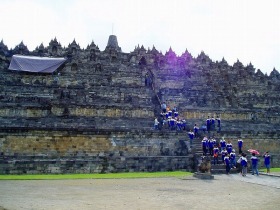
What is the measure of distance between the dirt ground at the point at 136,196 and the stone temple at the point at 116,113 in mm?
4839

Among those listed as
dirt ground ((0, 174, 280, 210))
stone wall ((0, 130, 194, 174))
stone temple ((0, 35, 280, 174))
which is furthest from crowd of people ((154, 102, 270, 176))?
dirt ground ((0, 174, 280, 210))

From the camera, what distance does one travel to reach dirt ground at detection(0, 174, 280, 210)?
801cm

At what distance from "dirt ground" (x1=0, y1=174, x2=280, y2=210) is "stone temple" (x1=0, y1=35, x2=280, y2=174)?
4.84m

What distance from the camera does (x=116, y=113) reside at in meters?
23.4

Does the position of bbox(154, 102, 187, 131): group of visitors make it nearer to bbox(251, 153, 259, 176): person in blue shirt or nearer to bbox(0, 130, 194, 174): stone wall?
bbox(0, 130, 194, 174): stone wall

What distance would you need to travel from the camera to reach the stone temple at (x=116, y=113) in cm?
1734

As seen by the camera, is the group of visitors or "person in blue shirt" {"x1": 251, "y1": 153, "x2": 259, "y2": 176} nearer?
"person in blue shirt" {"x1": 251, "y1": 153, "x2": 259, "y2": 176}

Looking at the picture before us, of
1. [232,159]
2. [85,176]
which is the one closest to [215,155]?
[232,159]

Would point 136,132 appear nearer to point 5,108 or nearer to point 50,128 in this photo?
point 50,128

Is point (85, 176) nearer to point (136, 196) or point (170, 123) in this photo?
point (136, 196)

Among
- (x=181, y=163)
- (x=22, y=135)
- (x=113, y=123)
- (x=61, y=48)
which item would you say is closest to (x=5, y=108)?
(x=22, y=135)

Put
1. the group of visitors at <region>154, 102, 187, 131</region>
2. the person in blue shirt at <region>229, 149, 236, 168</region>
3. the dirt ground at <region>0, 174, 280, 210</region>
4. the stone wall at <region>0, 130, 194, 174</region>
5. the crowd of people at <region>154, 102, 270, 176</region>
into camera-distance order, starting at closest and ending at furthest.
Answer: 1. the dirt ground at <region>0, 174, 280, 210</region>
2. the stone wall at <region>0, 130, 194, 174</region>
3. the crowd of people at <region>154, 102, 270, 176</region>
4. the person in blue shirt at <region>229, 149, 236, 168</region>
5. the group of visitors at <region>154, 102, 187, 131</region>

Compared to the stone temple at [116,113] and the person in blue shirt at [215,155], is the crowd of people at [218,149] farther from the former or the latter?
the stone temple at [116,113]

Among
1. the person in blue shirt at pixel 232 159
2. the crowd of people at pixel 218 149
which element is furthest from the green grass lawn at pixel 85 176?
the person in blue shirt at pixel 232 159
